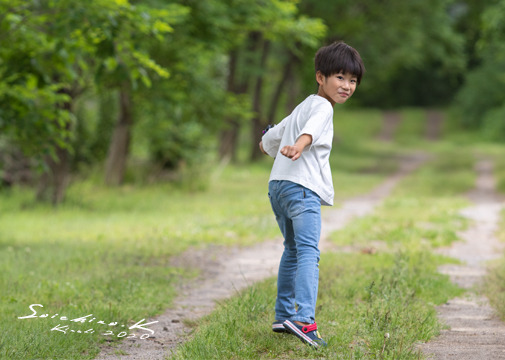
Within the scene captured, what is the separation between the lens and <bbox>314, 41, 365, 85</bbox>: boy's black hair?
423cm

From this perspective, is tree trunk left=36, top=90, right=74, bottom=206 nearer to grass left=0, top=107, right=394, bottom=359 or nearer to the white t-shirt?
grass left=0, top=107, right=394, bottom=359

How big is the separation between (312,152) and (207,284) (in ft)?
8.88

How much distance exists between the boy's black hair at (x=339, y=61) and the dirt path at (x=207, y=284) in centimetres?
199

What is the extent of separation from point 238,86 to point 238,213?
15.9 meters

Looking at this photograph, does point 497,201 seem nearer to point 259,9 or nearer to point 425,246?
point 259,9

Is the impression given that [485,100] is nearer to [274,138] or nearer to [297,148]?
[274,138]

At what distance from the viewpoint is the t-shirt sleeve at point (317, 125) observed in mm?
4043

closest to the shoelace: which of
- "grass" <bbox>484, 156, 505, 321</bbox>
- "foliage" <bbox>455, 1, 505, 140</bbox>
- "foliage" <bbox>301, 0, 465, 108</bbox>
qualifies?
"grass" <bbox>484, 156, 505, 321</bbox>

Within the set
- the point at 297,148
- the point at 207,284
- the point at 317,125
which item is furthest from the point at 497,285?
the point at 297,148

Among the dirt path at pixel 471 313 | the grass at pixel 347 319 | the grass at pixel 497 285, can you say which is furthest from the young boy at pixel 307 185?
the grass at pixel 497 285

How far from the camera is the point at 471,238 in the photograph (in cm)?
948

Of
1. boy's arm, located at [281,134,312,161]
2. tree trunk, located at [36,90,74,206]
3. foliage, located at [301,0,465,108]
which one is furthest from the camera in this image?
foliage, located at [301,0,465,108]

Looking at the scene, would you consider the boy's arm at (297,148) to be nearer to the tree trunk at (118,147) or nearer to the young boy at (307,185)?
the young boy at (307,185)

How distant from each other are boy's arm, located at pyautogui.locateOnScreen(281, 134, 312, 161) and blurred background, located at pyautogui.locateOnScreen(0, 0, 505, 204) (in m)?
1.14
